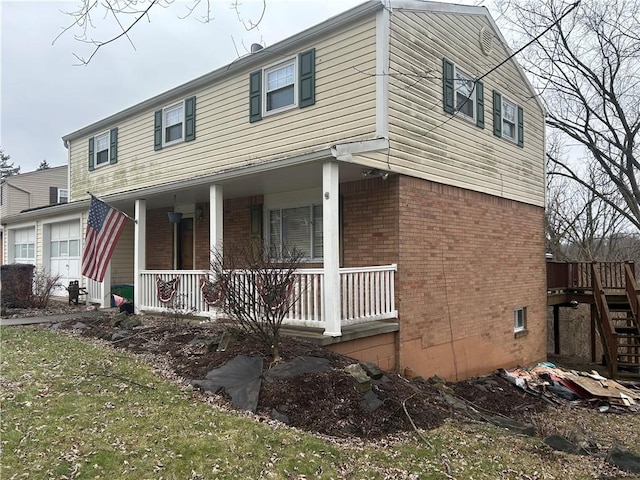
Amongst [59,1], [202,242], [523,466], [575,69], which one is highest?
[575,69]

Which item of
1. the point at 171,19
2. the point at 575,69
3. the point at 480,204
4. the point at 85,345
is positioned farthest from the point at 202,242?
the point at 575,69

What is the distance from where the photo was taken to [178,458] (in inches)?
172

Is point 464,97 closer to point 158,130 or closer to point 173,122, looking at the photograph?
point 173,122

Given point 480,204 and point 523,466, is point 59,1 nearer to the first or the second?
point 523,466

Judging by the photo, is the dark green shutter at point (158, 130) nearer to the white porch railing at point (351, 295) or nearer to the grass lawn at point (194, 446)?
the white porch railing at point (351, 295)

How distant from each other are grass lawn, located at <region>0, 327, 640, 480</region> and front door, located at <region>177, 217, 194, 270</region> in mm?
8115

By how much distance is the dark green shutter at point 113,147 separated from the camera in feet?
50.3

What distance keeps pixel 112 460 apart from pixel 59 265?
14.7 m

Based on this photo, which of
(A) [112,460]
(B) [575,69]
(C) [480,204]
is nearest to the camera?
(A) [112,460]

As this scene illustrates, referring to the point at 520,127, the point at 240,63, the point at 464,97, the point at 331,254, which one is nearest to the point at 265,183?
the point at 240,63

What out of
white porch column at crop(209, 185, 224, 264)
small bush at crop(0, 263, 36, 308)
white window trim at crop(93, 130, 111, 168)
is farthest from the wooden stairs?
small bush at crop(0, 263, 36, 308)

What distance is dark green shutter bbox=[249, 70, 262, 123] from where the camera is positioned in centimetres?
1089

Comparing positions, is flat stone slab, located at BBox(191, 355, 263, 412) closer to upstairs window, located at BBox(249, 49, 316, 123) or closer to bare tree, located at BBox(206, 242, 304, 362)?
bare tree, located at BBox(206, 242, 304, 362)

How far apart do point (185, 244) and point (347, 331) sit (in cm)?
809
